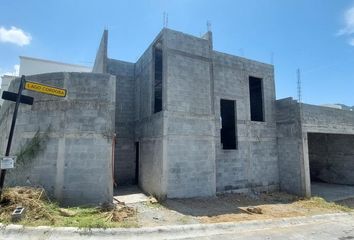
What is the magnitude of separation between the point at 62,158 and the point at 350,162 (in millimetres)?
17512

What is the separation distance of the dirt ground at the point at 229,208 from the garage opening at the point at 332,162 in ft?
15.4

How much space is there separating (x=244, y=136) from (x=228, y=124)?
106cm

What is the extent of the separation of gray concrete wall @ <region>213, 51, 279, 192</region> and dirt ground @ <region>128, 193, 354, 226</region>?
85cm

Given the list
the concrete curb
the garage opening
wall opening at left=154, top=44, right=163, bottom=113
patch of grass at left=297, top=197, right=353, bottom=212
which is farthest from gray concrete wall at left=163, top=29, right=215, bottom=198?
the garage opening

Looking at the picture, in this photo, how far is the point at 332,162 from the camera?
59.6 feet

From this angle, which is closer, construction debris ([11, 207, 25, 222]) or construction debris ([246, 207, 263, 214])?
construction debris ([11, 207, 25, 222])

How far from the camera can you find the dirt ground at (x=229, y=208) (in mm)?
8367

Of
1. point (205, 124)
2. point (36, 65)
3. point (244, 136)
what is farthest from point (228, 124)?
point (36, 65)

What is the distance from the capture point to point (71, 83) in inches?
360

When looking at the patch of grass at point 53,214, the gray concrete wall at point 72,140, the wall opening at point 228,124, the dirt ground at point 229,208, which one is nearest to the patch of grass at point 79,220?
the patch of grass at point 53,214

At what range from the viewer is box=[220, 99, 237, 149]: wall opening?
13459 millimetres

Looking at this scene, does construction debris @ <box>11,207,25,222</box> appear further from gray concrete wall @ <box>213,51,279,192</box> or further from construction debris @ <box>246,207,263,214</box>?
gray concrete wall @ <box>213,51,279,192</box>

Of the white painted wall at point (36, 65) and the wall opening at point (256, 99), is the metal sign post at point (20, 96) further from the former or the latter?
the white painted wall at point (36, 65)

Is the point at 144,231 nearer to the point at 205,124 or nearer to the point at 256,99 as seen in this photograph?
the point at 205,124
